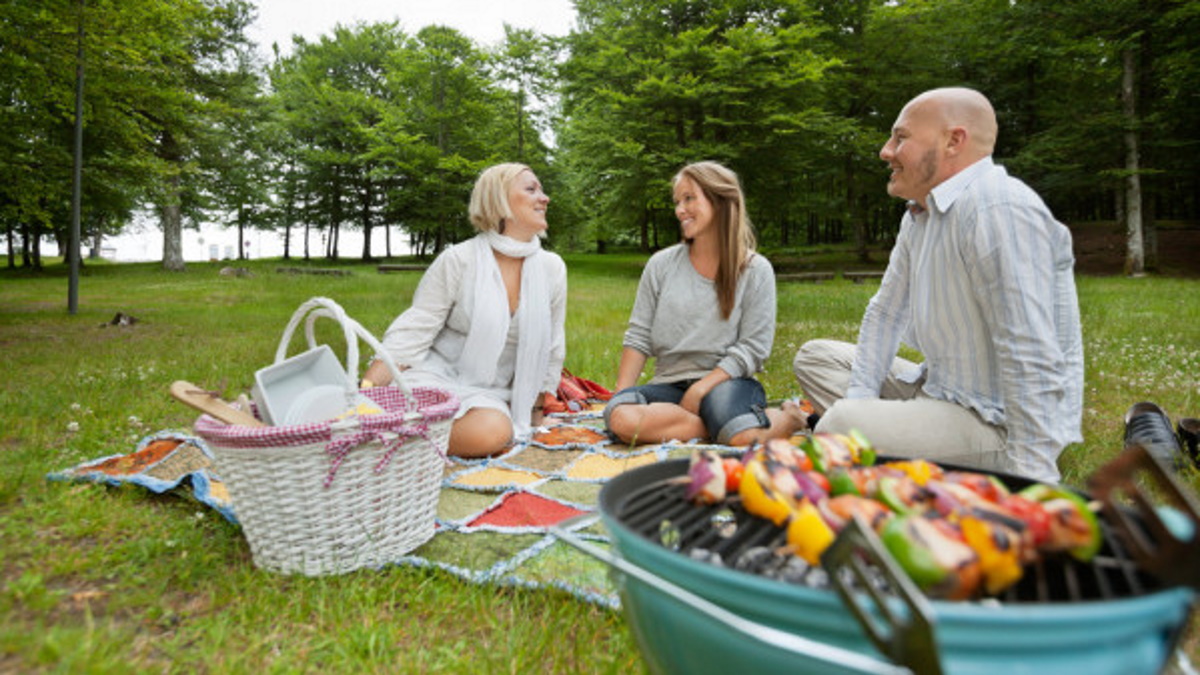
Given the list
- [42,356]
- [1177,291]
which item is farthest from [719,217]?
[1177,291]

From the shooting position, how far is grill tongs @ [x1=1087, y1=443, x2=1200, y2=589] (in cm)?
84

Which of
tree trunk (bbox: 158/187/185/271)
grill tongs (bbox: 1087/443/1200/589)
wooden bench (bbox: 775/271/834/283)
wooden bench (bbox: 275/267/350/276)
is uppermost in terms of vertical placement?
tree trunk (bbox: 158/187/185/271)

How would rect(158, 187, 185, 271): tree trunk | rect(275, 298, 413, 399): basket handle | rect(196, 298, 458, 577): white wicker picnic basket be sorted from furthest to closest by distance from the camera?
rect(158, 187, 185, 271): tree trunk → rect(275, 298, 413, 399): basket handle → rect(196, 298, 458, 577): white wicker picnic basket

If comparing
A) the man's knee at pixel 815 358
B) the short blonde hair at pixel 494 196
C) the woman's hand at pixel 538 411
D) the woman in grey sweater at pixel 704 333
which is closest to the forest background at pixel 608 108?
the short blonde hair at pixel 494 196

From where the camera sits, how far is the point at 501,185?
12.9 ft

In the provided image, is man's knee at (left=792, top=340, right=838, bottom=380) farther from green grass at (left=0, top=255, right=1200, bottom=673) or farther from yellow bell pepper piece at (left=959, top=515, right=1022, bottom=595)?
yellow bell pepper piece at (left=959, top=515, right=1022, bottom=595)

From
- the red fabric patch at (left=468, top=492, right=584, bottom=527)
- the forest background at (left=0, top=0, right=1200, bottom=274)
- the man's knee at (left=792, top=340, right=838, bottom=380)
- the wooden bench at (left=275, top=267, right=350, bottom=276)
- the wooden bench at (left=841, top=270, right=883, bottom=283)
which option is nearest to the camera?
A: the red fabric patch at (left=468, top=492, right=584, bottom=527)

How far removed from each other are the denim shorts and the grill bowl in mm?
2583

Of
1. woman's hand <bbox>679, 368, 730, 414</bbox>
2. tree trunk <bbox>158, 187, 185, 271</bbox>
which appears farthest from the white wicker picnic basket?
tree trunk <bbox>158, 187, 185, 271</bbox>

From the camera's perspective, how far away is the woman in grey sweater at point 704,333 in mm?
3734

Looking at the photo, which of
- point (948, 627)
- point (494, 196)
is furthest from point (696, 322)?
point (948, 627)

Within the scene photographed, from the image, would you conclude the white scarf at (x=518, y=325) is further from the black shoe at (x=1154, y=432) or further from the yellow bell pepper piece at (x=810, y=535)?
the black shoe at (x=1154, y=432)

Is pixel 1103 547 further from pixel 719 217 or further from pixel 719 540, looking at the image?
pixel 719 217

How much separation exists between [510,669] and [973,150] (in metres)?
2.53
